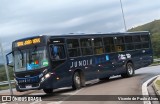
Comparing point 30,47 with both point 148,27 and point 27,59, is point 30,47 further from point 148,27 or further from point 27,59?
point 148,27

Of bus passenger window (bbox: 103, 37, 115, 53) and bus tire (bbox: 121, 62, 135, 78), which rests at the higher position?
bus passenger window (bbox: 103, 37, 115, 53)

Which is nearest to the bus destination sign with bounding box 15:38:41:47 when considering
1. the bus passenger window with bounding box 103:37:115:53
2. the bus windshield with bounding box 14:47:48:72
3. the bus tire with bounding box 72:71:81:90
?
the bus windshield with bounding box 14:47:48:72

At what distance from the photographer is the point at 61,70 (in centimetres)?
2066

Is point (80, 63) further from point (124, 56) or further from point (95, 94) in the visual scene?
point (124, 56)

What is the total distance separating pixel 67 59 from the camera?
21.2 meters

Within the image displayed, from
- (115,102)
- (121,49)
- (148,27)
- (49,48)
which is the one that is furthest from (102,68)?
(148,27)

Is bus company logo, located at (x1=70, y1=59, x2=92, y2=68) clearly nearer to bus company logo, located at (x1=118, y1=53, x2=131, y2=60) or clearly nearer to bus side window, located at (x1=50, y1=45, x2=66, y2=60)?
bus side window, located at (x1=50, y1=45, x2=66, y2=60)

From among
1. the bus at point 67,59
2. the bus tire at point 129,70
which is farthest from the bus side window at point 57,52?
the bus tire at point 129,70

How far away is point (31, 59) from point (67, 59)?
199cm

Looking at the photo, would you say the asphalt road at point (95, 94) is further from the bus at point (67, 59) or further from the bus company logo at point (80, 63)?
the bus company logo at point (80, 63)

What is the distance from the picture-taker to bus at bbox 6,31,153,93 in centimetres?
1988

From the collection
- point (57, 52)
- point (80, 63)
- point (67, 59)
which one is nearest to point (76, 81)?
point (80, 63)

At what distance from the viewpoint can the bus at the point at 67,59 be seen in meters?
19.9

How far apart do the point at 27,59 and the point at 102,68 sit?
5756 millimetres
